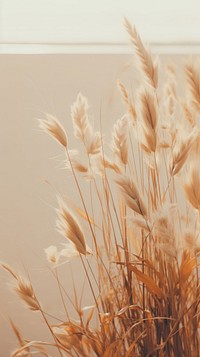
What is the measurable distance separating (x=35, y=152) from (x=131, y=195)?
791 mm

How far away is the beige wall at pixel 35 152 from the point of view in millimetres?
1729

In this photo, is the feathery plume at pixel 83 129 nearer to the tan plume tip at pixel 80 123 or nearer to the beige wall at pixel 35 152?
the tan plume tip at pixel 80 123

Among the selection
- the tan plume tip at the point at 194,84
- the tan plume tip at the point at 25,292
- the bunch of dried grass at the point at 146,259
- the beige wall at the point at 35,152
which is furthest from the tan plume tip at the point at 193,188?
the beige wall at the point at 35,152

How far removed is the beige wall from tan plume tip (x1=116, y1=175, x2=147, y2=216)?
2.36ft

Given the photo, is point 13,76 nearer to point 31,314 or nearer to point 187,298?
point 31,314

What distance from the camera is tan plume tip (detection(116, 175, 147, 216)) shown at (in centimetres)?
100

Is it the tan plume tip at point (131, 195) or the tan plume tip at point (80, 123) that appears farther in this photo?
the tan plume tip at point (80, 123)

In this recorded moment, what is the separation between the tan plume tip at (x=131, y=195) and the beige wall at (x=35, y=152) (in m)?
0.72

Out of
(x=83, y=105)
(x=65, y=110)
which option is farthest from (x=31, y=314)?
(x=83, y=105)

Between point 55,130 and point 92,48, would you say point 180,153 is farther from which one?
point 92,48

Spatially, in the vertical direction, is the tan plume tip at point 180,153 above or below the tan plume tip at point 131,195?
above

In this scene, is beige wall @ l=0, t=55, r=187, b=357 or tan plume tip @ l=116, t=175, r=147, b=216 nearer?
tan plume tip @ l=116, t=175, r=147, b=216

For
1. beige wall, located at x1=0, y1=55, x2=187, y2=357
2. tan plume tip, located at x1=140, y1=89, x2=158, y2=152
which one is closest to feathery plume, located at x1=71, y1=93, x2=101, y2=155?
tan plume tip, located at x1=140, y1=89, x2=158, y2=152

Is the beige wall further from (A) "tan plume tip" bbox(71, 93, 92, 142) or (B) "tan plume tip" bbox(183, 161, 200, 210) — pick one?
(B) "tan plume tip" bbox(183, 161, 200, 210)
